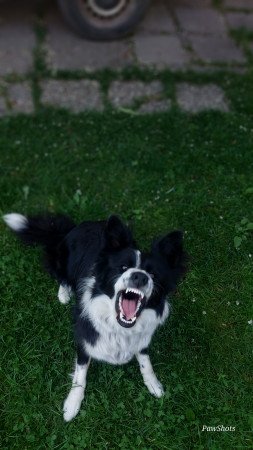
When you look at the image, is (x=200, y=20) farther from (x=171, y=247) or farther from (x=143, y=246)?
(x=171, y=247)

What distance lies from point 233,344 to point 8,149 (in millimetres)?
2518

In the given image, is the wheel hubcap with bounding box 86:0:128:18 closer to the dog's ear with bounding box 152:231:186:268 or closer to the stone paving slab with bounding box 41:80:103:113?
the stone paving slab with bounding box 41:80:103:113

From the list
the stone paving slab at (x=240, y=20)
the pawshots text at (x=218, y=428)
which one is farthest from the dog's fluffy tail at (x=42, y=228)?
the stone paving slab at (x=240, y=20)

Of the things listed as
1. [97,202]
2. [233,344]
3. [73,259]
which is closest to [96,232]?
[73,259]

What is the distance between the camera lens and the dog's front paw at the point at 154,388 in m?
3.12

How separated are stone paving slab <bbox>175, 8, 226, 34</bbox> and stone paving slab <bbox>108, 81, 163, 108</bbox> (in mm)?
1056

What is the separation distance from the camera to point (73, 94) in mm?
4871

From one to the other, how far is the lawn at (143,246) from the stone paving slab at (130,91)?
231mm

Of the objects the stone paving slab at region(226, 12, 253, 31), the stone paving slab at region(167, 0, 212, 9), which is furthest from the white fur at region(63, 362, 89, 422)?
the stone paving slab at region(167, 0, 212, 9)

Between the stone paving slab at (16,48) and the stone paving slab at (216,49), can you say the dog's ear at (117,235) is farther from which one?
the stone paving slab at (216,49)

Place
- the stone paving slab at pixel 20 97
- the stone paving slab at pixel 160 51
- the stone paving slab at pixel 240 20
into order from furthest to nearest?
the stone paving slab at pixel 240 20 < the stone paving slab at pixel 160 51 < the stone paving slab at pixel 20 97

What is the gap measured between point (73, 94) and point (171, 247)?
9.24 ft

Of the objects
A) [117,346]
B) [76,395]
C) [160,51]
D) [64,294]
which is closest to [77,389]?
[76,395]

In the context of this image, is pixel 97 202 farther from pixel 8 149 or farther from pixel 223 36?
pixel 223 36
